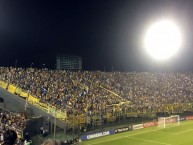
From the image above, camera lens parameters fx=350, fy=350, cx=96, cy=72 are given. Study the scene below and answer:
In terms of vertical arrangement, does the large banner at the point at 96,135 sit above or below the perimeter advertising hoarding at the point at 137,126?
below

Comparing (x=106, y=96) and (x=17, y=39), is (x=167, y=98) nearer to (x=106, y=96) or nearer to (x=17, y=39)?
(x=106, y=96)

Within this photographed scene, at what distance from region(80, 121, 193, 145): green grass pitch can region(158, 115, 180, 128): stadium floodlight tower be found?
1.74 meters

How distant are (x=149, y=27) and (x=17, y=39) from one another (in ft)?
73.4

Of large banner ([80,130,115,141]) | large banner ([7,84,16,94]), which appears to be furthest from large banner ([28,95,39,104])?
large banner ([80,130,115,141])

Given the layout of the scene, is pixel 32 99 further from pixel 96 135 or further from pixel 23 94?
pixel 96 135

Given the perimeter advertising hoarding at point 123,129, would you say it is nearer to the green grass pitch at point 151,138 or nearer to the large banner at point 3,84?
the green grass pitch at point 151,138

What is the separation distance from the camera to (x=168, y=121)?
39.8 metres

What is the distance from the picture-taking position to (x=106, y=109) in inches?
1414

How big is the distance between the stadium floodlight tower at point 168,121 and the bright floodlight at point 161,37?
1706 centimetres

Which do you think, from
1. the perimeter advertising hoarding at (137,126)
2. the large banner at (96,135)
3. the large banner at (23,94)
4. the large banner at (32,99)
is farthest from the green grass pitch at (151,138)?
the large banner at (23,94)

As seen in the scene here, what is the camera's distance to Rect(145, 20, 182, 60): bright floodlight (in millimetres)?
55375

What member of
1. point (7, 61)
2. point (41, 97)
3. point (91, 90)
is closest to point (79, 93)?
point (91, 90)

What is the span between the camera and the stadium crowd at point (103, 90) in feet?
113

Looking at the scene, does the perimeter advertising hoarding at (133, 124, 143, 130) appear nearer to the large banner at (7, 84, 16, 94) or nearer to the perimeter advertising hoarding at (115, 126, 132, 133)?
the perimeter advertising hoarding at (115, 126, 132, 133)
